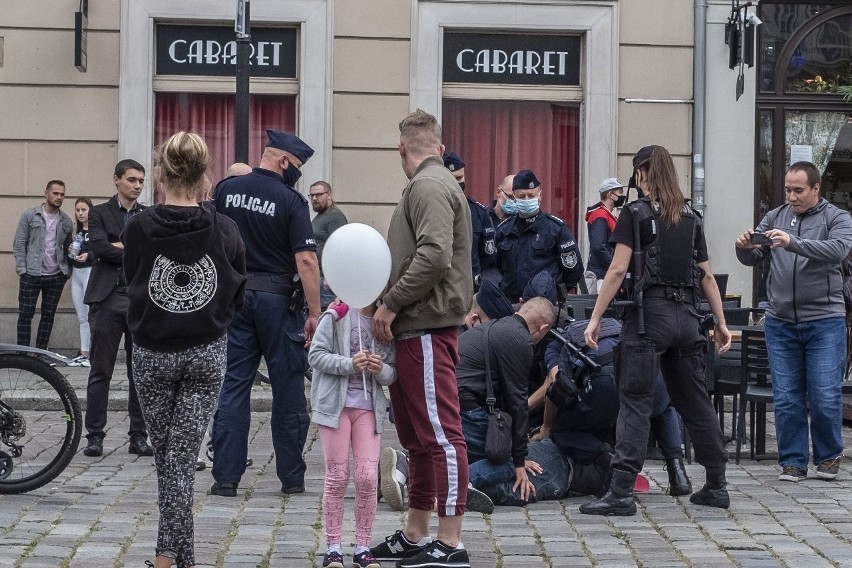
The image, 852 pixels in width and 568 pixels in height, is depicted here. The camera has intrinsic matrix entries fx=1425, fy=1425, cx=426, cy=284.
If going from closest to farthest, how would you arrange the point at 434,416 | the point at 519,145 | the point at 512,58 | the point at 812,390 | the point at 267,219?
1. the point at 434,416
2. the point at 267,219
3. the point at 812,390
4. the point at 512,58
5. the point at 519,145

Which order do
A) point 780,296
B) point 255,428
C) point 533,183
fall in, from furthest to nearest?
point 255,428 → point 533,183 → point 780,296

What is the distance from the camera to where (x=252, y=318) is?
7648mm

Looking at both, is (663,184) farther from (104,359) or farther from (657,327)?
(104,359)

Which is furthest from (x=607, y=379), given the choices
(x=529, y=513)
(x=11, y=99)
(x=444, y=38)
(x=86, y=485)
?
(x=11, y=99)

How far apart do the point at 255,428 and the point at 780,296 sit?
4035 mm

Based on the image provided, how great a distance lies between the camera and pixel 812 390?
27.9ft

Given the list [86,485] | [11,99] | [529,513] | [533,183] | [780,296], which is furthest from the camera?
[11,99]

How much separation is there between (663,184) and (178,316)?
3003mm

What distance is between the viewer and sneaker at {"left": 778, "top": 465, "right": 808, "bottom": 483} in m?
8.28

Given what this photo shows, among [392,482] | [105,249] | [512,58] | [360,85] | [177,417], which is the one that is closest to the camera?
[177,417]

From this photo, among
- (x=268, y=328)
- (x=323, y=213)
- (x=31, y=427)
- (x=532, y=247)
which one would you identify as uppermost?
(x=323, y=213)

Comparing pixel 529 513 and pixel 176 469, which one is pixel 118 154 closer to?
pixel 529 513

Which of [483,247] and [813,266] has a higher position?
[483,247]

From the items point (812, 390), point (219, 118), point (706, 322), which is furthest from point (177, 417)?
point (219, 118)
